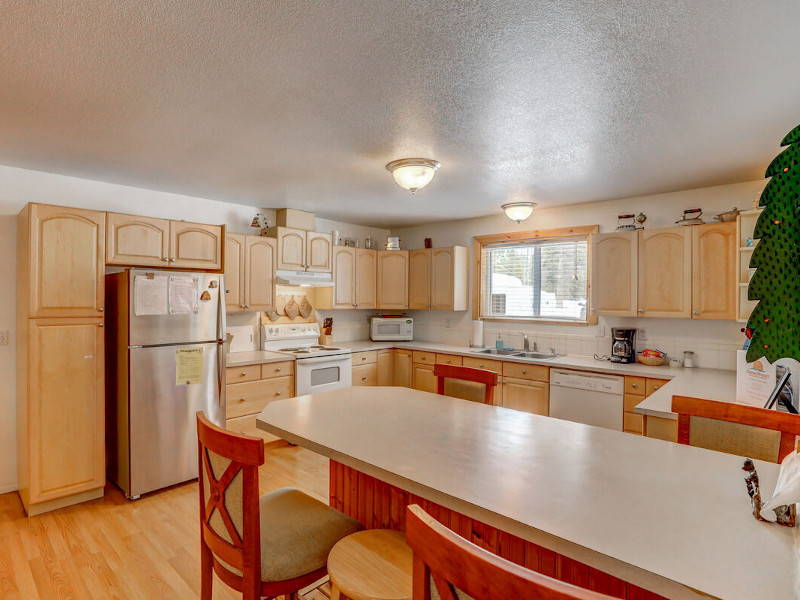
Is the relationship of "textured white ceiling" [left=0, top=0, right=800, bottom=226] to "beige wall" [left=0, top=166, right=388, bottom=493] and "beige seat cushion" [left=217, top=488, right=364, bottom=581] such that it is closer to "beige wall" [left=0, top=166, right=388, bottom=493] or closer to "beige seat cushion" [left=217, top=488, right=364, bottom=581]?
"beige wall" [left=0, top=166, right=388, bottom=493]

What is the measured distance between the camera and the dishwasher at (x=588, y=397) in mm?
3613

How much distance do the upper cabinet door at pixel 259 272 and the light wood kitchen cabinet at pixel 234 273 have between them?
0.15 feet

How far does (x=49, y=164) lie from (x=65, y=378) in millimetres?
1505

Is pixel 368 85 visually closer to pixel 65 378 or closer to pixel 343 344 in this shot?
pixel 65 378

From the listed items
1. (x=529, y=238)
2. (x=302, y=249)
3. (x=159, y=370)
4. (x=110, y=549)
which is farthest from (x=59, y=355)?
(x=529, y=238)

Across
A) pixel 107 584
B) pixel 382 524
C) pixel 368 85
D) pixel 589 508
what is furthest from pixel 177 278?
pixel 589 508

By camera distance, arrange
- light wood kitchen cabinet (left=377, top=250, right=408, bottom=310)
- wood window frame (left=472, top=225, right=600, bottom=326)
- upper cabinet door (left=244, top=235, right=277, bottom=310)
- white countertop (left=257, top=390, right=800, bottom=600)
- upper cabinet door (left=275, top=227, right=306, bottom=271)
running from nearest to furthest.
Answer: white countertop (left=257, top=390, right=800, bottom=600)
upper cabinet door (left=244, top=235, right=277, bottom=310)
wood window frame (left=472, top=225, right=600, bottom=326)
upper cabinet door (left=275, top=227, right=306, bottom=271)
light wood kitchen cabinet (left=377, top=250, right=408, bottom=310)

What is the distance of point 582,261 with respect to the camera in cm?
451

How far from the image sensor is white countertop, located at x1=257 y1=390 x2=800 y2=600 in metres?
0.87

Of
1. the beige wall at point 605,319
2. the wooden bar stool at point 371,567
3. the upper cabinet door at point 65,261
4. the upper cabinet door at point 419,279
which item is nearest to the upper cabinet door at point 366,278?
the upper cabinet door at point 419,279

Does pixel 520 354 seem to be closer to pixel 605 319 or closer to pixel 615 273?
pixel 605 319

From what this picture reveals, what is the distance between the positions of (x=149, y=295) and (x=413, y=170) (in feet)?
6.83

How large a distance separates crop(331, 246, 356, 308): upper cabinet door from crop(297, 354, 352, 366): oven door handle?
680mm

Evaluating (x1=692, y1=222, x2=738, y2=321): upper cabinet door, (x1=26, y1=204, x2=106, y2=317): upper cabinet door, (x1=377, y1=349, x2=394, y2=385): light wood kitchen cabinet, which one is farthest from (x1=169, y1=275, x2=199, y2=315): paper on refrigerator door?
(x1=692, y1=222, x2=738, y2=321): upper cabinet door
